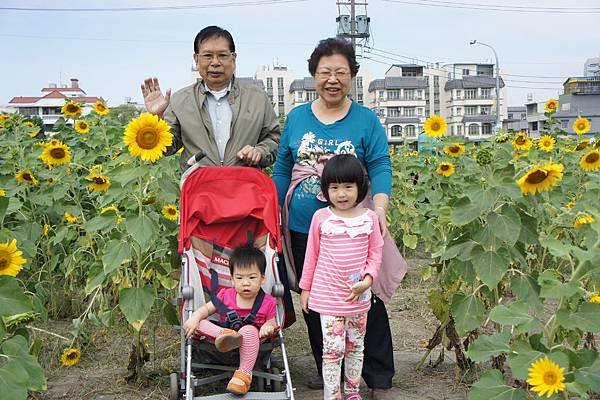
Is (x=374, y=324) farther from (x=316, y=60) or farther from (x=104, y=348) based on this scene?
(x=104, y=348)

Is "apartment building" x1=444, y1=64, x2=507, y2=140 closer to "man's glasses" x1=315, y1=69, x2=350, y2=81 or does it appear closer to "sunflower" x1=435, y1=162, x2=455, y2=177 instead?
"sunflower" x1=435, y1=162, x2=455, y2=177

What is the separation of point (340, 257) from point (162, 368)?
1378 millimetres

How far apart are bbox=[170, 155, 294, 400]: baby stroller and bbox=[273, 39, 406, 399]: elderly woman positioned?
16cm

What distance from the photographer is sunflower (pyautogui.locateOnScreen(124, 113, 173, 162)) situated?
10.6ft

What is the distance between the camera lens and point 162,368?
390cm

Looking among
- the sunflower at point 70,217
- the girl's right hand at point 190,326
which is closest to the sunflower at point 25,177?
the sunflower at point 70,217

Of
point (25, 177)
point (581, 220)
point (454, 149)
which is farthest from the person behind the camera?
point (454, 149)

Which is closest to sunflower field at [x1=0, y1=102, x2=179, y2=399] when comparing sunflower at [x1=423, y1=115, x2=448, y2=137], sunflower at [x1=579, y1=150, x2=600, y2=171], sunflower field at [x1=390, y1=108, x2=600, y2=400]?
sunflower field at [x1=390, y1=108, x2=600, y2=400]

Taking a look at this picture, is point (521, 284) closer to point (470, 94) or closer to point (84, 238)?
point (84, 238)

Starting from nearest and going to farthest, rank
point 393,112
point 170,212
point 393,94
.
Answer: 1. point 170,212
2. point 393,94
3. point 393,112

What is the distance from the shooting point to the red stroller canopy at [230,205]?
3.46 meters

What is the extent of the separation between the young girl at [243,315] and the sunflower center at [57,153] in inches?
68.6

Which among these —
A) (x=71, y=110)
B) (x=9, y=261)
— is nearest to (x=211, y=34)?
(x=9, y=261)

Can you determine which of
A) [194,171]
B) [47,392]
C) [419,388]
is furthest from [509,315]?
[47,392]
